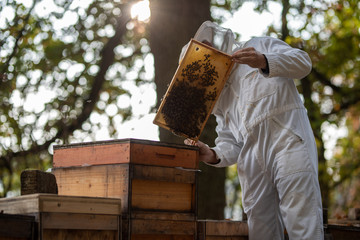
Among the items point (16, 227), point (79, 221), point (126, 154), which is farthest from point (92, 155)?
point (16, 227)

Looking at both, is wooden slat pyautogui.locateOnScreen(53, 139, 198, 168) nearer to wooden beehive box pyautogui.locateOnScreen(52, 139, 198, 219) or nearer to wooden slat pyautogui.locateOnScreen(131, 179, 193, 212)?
wooden beehive box pyautogui.locateOnScreen(52, 139, 198, 219)

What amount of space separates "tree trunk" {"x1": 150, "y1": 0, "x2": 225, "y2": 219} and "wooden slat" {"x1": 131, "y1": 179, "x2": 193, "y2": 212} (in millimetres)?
1641

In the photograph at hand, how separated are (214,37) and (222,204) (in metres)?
2.09

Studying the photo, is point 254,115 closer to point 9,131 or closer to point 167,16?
point 167,16

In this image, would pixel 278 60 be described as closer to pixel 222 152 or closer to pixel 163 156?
pixel 222 152

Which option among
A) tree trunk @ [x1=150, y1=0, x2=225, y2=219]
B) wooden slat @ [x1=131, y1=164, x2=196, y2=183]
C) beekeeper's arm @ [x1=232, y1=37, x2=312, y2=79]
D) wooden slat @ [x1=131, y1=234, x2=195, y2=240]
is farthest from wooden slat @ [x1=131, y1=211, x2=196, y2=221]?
tree trunk @ [x1=150, y1=0, x2=225, y2=219]

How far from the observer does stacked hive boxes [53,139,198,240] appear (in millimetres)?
3068

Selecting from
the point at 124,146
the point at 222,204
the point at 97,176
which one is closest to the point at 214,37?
the point at 124,146

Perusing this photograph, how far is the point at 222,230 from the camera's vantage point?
3.54 meters

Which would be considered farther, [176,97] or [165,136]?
[165,136]

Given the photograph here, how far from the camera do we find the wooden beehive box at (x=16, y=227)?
2.50 meters

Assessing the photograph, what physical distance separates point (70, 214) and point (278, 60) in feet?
5.24

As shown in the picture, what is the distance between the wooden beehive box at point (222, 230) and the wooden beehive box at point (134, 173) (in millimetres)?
149

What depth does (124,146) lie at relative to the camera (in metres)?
3.09
